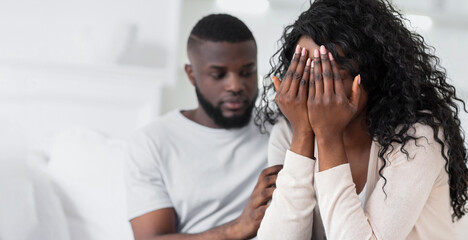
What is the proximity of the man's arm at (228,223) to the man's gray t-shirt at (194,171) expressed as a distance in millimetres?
26

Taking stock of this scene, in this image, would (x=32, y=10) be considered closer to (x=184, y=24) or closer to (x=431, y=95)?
(x=184, y=24)

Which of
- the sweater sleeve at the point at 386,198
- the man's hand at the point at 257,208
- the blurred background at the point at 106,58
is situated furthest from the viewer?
the blurred background at the point at 106,58

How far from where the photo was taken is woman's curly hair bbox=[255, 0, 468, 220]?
1032 mm

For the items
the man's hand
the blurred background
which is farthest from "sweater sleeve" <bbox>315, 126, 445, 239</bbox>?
the blurred background

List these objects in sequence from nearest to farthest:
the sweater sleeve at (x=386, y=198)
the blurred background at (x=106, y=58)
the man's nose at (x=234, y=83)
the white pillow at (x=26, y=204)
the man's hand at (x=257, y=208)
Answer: the sweater sleeve at (x=386, y=198)
the man's hand at (x=257, y=208)
the white pillow at (x=26, y=204)
the man's nose at (x=234, y=83)
the blurred background at (x=106, y=58)

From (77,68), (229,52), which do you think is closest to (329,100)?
(229,52)

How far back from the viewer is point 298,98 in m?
1.02

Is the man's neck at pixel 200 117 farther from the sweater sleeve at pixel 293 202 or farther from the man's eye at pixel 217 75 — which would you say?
the sweater sleeve at pixel 293 202

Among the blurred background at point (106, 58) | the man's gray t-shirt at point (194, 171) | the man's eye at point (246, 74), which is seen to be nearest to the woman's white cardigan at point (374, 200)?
the man's gray t-shirt at point (194, 171)

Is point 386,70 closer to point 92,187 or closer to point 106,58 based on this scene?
point 92,187

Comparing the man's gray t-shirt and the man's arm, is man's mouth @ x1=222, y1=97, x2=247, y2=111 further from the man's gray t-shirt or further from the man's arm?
the man's arm

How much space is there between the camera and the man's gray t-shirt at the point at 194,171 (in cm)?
138

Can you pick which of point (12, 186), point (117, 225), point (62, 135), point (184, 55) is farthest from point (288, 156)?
point (184, 55)

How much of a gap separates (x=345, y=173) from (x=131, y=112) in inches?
56.3
